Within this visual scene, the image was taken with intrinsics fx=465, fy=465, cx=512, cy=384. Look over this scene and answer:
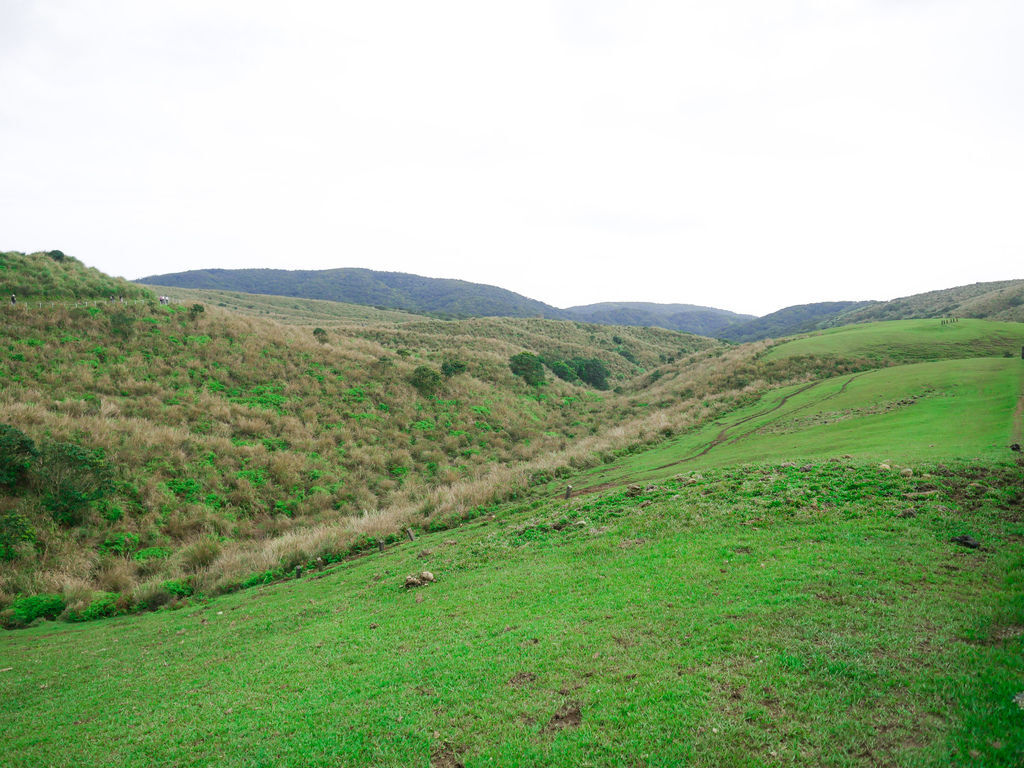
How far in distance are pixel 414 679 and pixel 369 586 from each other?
18.2ft

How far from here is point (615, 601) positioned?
8.11 metres

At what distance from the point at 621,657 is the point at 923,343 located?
45846 millimetres

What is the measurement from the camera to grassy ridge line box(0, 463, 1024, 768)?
458cm

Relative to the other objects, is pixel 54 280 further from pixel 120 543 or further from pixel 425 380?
pixel 120 543

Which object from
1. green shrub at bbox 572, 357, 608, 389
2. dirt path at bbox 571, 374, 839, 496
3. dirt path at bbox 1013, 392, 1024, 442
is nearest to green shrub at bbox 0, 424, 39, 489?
dirt path at bbox 571, 374, 839, 496

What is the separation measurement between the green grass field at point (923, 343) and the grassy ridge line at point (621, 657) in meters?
32.4

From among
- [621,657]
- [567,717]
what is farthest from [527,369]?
[567,717]

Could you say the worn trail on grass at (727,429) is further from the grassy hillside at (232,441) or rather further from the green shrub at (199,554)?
the green shrub at (199,554)

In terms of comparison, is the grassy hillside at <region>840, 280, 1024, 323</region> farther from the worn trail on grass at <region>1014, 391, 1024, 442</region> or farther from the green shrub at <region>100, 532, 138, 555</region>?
the green shrub at <region>100, 532, 138, 555</region>

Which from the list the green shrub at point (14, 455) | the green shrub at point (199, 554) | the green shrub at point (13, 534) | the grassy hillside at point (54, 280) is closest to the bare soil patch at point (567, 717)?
the green shrub at point (199, 554)

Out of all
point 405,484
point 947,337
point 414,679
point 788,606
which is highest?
point 947,337

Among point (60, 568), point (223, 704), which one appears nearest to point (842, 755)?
point (223, 704)

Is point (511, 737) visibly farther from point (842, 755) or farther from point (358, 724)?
point (842, 755)

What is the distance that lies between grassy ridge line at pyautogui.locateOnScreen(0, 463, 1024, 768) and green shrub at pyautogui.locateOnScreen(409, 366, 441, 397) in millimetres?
22774
